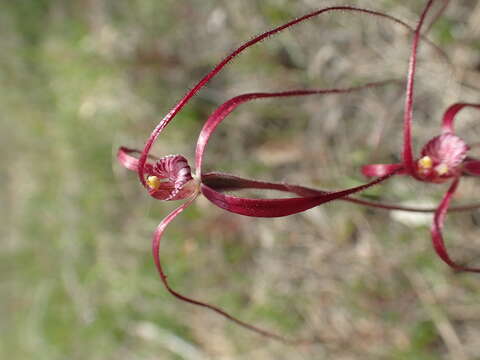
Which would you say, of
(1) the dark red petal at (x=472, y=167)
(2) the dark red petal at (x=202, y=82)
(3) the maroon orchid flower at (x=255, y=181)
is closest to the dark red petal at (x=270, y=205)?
(3) the maroon orchid flower at (x=255, y=181)

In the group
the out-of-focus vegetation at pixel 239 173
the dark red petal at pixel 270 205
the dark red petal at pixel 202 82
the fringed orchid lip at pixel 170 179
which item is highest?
the dark red petal at pixel 202 82

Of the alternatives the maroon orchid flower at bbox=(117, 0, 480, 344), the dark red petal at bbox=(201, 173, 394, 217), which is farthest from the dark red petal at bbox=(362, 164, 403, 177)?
the dark red petal at bbox=(201, 173, 394, 217)

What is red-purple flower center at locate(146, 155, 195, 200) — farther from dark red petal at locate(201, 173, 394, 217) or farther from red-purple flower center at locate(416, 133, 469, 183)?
red-purple flower center at locate(416, 133, 469, 183)

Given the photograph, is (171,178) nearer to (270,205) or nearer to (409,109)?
(270,205)

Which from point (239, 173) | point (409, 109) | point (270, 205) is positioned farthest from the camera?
point (239, 173)

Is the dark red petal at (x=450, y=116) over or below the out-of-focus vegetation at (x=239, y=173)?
over

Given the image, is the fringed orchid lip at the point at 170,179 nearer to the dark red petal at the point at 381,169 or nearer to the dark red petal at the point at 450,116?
the dark red petal at the point at 381,169

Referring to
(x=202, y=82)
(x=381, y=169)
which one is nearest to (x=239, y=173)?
(x=381, y=169)
